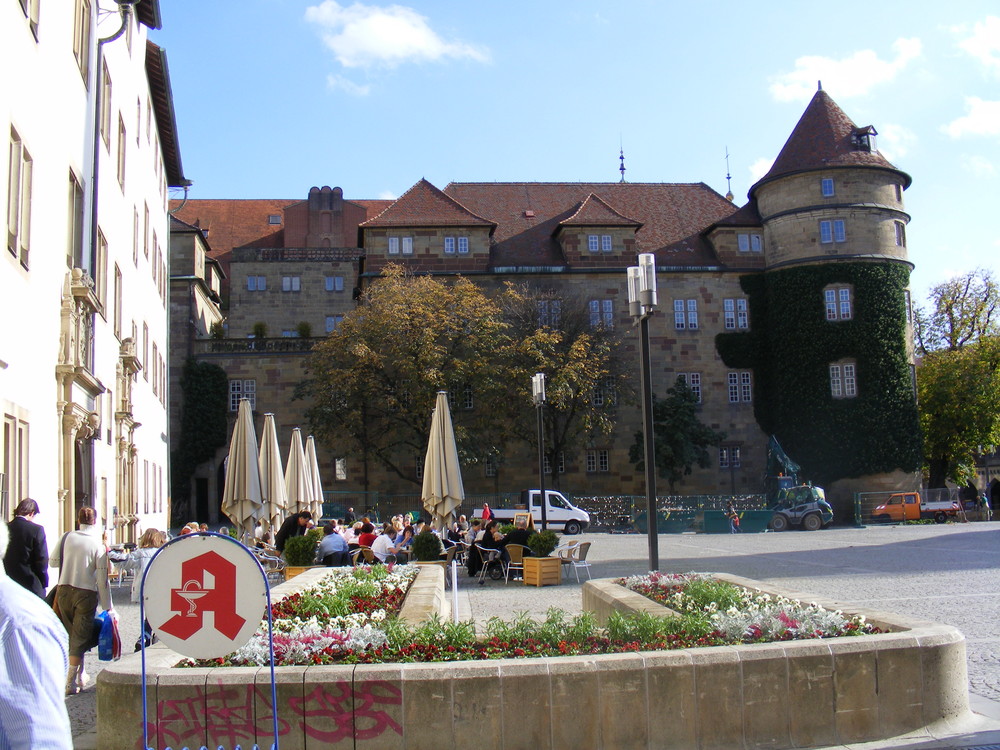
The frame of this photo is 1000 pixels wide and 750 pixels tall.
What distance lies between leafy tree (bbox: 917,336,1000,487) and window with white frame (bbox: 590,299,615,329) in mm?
18725

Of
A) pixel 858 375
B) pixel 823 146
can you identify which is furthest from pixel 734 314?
pixel 823 146

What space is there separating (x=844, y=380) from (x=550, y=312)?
14714 millimetres

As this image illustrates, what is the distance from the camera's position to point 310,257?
57.7 meters

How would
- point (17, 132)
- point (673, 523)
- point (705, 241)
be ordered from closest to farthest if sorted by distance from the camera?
point (17, 132) → point (673, 523) → point (705, 241)

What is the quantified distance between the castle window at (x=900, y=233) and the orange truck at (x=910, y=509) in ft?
42.5

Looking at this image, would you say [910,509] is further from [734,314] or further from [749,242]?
[749,242]

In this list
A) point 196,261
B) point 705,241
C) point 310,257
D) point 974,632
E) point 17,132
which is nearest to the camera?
point 974,632

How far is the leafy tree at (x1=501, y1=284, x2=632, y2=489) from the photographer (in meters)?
43.7

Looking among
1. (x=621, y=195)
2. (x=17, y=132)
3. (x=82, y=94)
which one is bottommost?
(x=17, y=132)

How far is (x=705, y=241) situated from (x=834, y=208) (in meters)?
7.32

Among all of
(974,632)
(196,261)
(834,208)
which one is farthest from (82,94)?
(834,208)

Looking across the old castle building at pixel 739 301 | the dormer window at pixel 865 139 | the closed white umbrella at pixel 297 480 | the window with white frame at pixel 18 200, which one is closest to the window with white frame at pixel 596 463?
the old castle building at pixel 739 301

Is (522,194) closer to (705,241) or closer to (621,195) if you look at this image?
(621,195)

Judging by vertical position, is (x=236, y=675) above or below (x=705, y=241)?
below
